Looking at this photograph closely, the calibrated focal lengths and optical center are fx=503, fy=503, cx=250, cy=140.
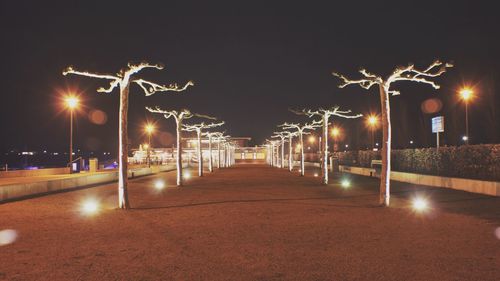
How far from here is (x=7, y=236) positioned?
11758 millimetres

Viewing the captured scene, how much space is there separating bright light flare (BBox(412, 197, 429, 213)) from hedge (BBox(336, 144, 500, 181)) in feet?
21.0

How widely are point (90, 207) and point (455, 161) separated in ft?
71.4

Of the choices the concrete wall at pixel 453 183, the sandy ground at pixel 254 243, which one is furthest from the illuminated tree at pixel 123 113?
the concrete wall at pixel 453 183

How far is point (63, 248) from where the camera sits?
33.5ft

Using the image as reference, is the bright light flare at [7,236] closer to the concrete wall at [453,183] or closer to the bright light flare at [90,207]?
the bright light flare at [90,207]

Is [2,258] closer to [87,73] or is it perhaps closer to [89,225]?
[89,225]

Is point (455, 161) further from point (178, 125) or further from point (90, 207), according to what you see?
point (90, 207)

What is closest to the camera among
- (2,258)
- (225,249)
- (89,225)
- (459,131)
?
(2,258)

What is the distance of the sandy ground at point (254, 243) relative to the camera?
802 cm

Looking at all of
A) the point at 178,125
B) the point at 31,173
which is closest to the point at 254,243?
the point at 178,125

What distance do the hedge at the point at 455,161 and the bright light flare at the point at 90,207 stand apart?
18.7m

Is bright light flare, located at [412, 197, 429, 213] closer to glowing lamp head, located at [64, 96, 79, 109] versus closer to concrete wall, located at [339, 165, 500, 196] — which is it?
concrete wall, located at [339, 165, 500, 196]

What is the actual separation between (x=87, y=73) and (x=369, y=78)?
397 inches

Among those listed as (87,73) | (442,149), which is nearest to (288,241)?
(87,73)
